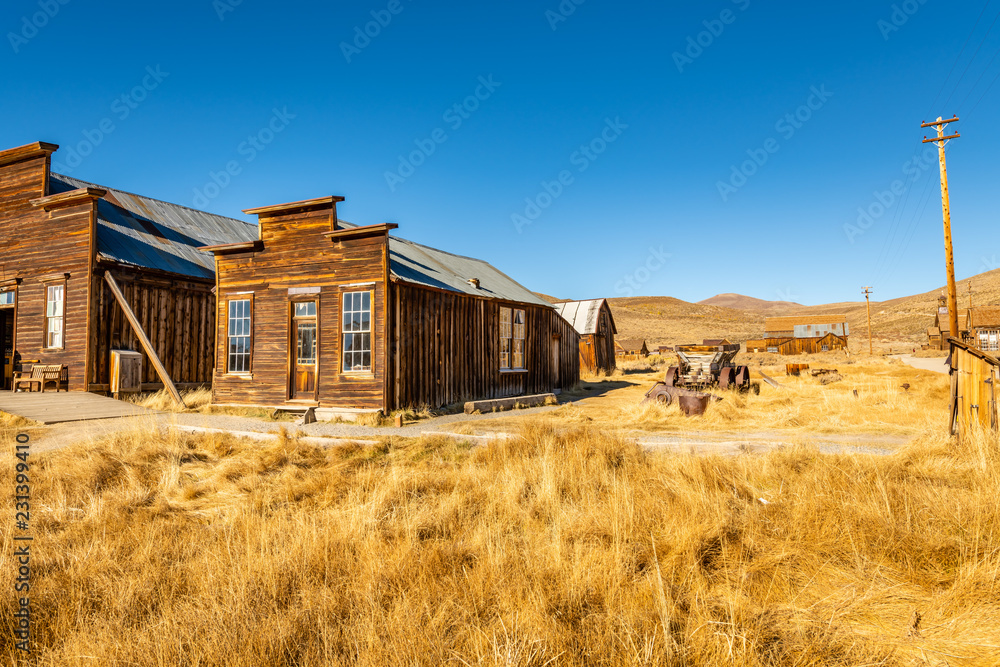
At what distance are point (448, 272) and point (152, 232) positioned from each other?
9.75 m

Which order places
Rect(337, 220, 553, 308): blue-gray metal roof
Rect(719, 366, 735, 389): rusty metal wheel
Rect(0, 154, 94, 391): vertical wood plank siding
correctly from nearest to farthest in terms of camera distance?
Rect(337, 220, 553, 308): blue-gray metal roof
Rect(0, 154, 94, 391): vertical wood plank siding
Rect(719, 366, 735, 389): rusty metal wheel

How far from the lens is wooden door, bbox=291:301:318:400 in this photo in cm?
1372

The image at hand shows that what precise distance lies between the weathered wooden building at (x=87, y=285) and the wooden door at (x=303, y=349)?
3.72 m

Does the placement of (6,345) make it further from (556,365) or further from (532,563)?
(532,563)

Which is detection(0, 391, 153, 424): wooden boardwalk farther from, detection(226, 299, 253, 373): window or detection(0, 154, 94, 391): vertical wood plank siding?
detection(226, 299, 253, 373): window

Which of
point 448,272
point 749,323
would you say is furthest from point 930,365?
point 749,323

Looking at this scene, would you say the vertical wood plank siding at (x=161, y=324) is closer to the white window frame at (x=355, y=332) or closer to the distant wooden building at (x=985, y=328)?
the white window frame at (x=355, y=332)

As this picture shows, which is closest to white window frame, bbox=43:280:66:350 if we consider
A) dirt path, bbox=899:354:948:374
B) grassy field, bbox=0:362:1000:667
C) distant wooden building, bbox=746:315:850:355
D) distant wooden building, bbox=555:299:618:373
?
grassy field, bbox=0:362:1000:667

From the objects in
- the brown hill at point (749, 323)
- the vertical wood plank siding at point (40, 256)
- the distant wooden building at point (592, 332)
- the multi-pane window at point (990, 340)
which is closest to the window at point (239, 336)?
the vertical wood plank siding at point (40, 256)

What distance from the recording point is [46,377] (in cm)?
1525

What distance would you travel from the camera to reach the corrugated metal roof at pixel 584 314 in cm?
3120

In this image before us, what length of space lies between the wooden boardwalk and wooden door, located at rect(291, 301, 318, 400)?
3.27 meters

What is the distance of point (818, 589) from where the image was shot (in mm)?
3887

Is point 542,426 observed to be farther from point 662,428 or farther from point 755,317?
point 755,317
